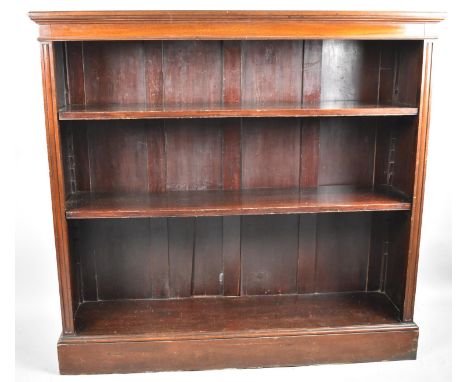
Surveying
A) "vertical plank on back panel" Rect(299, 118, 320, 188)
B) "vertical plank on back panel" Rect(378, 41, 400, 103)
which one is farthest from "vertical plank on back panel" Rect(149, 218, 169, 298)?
"vertical plank on back panel" Rect(378, 41, 400, 103)

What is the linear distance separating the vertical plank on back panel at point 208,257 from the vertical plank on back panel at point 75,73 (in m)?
0.88

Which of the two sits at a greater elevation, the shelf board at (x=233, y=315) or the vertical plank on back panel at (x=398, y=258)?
the vertical plank on back panel at (x=398, y=258)

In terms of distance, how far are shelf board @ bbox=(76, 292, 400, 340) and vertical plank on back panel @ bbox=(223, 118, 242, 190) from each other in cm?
64

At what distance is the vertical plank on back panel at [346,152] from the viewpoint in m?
3.19

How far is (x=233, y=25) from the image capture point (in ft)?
8.70

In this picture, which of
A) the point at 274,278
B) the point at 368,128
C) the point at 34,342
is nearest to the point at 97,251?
the point at 34,342

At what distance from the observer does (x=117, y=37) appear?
2629 mm

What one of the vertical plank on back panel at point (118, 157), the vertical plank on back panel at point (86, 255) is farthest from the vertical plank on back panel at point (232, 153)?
the vertical plank on back panel at point (86, 255)

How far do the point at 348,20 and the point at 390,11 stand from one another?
19cm

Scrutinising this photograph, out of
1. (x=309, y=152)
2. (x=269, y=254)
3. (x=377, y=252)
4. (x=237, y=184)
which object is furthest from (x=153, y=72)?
(x=377, y=252)

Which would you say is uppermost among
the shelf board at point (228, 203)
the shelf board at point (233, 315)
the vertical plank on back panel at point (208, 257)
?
the shelf board at point (228, 203)

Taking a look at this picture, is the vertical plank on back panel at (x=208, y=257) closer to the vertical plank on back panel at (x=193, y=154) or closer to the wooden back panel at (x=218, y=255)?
the wooden back panel at (x=218, y=255)

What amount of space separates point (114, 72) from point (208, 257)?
109cm

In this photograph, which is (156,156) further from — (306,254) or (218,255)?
(306,254)
